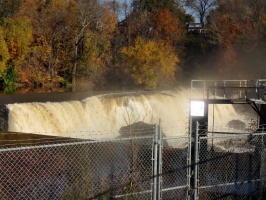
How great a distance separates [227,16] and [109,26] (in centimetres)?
1339

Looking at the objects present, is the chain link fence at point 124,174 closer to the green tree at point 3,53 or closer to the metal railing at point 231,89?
the metal railing at point 231,89

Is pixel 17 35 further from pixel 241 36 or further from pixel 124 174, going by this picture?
pixel 124 174

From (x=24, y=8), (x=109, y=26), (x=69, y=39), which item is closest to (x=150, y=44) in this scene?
(x=109, y=26)

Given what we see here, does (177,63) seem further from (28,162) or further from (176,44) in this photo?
(28,162)

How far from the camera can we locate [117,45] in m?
50.0

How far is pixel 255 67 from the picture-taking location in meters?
45.1

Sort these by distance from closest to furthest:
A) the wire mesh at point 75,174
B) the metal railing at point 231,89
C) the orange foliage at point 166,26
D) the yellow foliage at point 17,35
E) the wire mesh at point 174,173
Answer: the wire mesh at point 75,174
the wire mesh at point 174,173
the metal railing at point 231,89
the yellow foliage at point 17,35
the orange foliage at point 166,26

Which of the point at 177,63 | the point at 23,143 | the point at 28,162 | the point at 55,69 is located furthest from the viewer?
the point at 177,63

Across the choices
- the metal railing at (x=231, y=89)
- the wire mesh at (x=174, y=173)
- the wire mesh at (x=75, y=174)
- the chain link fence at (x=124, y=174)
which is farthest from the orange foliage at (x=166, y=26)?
the wire mesh at (x=75, y=174)

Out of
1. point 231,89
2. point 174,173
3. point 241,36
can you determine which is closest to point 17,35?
point 231,89

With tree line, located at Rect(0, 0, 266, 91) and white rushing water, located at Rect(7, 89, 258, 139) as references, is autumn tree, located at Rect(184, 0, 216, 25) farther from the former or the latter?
white rushing water, located at Rect(7, 89, 258, 139)

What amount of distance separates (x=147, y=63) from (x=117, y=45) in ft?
18.9

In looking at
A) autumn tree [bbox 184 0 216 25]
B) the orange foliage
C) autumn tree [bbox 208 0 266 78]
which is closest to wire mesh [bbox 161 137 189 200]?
autumn tree [bbox 208 0 266 78]

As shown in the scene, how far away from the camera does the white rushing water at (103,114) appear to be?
71.1 ft
